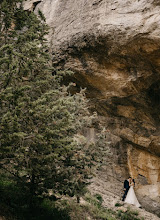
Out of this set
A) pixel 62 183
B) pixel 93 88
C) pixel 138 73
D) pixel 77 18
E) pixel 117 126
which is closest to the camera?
pixel 62 183

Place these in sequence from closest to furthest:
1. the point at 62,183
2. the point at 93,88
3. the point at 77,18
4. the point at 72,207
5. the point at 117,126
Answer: the point at 62,183 → the point at 72,207 → the point at 77,18 → the point at 93,88 → the point at 117,126

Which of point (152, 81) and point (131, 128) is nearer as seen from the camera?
point (152, 81)

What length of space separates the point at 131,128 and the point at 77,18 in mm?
6411

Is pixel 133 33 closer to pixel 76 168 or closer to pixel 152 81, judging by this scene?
pixel 152 81

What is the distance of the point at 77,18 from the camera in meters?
11.1

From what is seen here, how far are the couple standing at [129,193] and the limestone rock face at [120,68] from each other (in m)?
0.45

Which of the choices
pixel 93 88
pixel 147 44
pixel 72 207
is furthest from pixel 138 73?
pixel 72 207

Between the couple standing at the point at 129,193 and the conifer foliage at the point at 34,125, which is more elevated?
the conifer foliage at the point at 34,125

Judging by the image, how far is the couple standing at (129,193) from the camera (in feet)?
40.0

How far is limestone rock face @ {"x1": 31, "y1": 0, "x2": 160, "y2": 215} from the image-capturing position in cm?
912

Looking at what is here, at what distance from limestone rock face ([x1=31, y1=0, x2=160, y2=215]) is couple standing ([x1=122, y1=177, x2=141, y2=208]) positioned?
45cm

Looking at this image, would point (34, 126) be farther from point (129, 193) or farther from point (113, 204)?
point (129, 193)

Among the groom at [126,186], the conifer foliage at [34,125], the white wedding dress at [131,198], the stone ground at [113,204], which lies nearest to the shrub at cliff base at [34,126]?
the conifer foliage at [34,125]

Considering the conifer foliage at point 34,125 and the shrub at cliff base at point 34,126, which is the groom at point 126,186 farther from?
the conifer foliage at point 34,125
